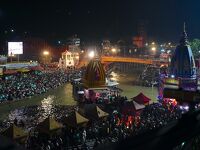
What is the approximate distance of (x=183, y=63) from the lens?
112 ft

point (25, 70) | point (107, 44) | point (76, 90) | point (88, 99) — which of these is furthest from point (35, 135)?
point (107, 44)

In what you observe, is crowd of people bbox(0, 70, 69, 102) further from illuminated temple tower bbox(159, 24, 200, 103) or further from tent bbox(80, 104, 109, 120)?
illuminated temple tower bbox(159, 24, 200, 103)

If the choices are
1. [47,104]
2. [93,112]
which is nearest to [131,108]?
[93,112]

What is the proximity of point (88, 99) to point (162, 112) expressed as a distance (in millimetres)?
9744

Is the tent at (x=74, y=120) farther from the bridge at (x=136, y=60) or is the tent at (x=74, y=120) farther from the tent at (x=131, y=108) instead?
the bridge at (x=136, y=60)

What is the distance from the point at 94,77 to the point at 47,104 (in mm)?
6081

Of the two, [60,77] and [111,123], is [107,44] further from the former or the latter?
[111,123]

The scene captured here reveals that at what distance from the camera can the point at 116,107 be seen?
27.5 metres

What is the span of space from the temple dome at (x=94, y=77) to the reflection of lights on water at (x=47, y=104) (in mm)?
4589

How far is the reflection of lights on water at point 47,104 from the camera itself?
28594 millimetres

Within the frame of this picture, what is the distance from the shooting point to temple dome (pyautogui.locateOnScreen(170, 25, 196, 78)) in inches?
1332

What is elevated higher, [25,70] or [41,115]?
[25,70]

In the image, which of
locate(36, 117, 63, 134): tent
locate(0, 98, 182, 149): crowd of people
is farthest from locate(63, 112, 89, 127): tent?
locate(36, 117, 63, 134): tent

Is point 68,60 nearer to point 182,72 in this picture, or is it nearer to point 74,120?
point 182,72
